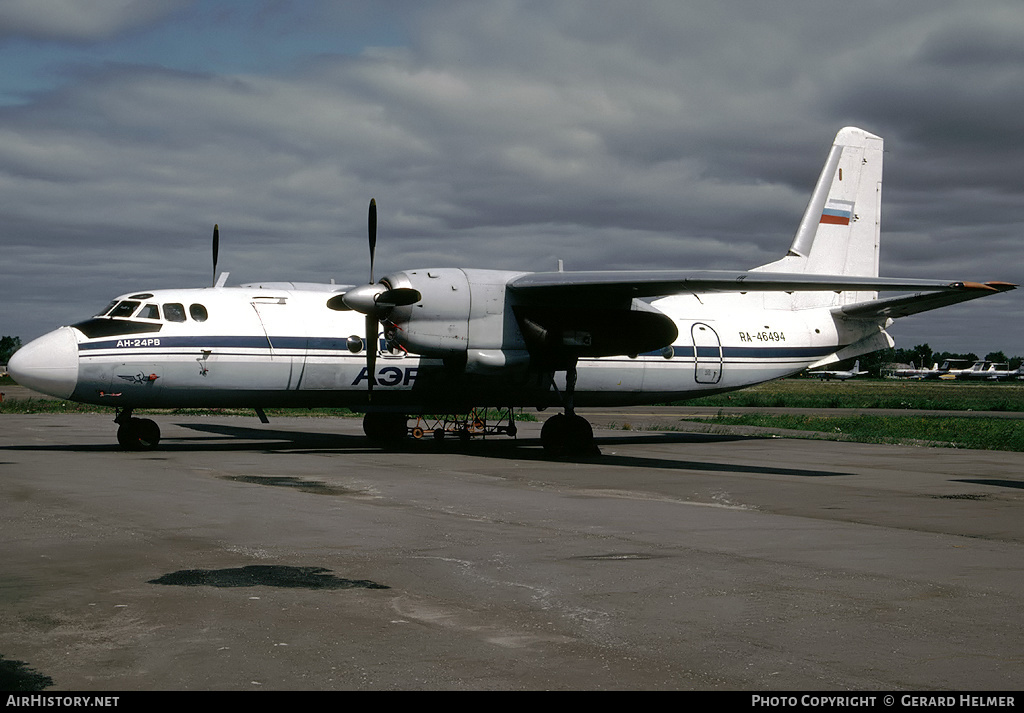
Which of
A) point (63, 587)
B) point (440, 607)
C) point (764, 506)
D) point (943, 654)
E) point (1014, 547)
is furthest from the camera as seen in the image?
point (764, 506)

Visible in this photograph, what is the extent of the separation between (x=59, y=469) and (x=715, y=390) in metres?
17.6

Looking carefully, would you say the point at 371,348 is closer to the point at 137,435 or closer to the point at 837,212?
the point at 137,435

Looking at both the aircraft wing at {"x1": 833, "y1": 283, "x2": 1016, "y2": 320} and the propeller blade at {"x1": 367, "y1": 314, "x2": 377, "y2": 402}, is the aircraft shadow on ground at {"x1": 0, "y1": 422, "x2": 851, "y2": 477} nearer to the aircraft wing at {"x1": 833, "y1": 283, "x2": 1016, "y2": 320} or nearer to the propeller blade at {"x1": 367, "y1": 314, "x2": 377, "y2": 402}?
the propeller blade at {"x1": 367, "y1": 314, "x2": 377, "y2": 402}

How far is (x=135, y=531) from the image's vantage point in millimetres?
11055

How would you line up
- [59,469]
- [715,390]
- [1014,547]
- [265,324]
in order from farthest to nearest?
[715,390]
[265,324]
[59,469]
[1014,547]

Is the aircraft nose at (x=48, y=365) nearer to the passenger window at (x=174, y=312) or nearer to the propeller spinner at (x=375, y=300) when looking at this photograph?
the passenger window at (x=174, y=312)

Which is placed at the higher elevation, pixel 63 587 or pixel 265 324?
pixel 265 324

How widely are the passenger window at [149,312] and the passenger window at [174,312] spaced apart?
193 mm

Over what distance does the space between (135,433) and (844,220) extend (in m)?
21.2

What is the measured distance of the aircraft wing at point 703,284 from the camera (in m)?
18.6

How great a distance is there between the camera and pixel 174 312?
22453 mm

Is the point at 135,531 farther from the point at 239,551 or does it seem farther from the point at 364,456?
the point at 364,456

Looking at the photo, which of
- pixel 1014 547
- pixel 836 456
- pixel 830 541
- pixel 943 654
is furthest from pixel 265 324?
pixel 943 654

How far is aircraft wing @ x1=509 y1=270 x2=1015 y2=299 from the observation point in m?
18.6
